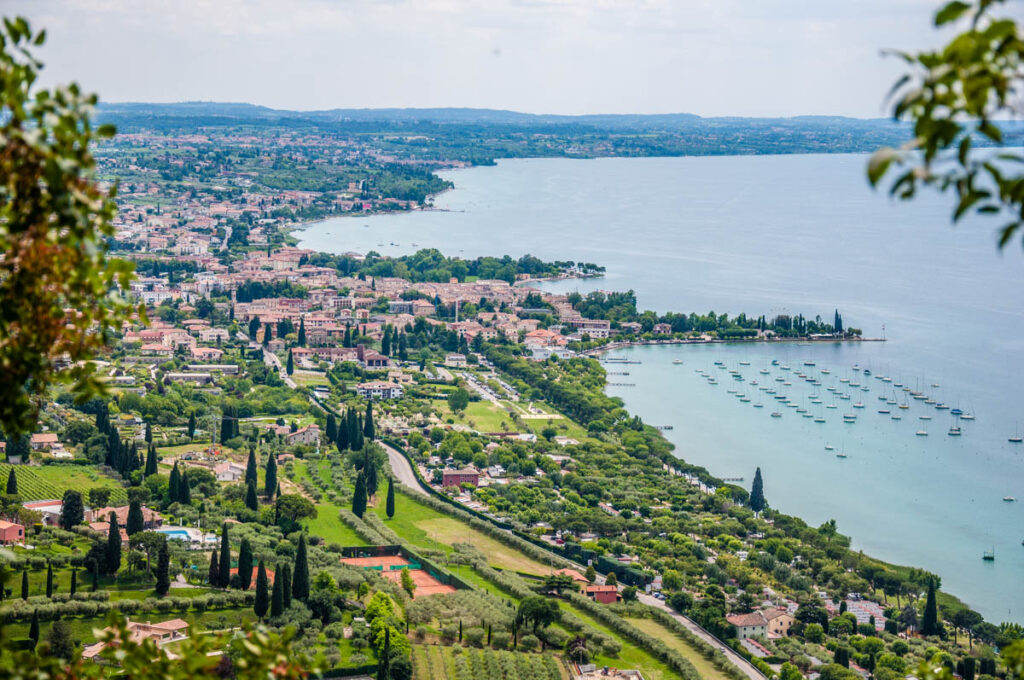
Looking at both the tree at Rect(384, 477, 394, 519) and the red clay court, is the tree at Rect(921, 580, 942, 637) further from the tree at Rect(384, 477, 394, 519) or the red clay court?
the tree at Rect(384, 477, 394, 519)

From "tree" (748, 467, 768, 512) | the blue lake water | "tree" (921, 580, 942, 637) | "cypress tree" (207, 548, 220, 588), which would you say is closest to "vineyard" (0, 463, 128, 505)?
"cypress tree" (207, 548, 220, 588)

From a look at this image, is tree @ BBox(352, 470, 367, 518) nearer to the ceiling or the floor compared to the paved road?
nearer to the ceiling

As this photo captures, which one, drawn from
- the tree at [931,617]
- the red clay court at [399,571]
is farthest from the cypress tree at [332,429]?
the tree at [931,617]

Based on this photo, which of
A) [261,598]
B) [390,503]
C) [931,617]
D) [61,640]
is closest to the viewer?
[61,640]

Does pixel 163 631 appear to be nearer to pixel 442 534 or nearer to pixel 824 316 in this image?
pixel 442 534

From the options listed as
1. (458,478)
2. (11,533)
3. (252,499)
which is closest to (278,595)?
(11,533)

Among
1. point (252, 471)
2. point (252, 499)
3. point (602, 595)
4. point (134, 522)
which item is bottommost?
point (602, 595)

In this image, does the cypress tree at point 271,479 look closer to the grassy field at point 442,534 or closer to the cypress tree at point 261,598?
the grassy field at point 442,534
